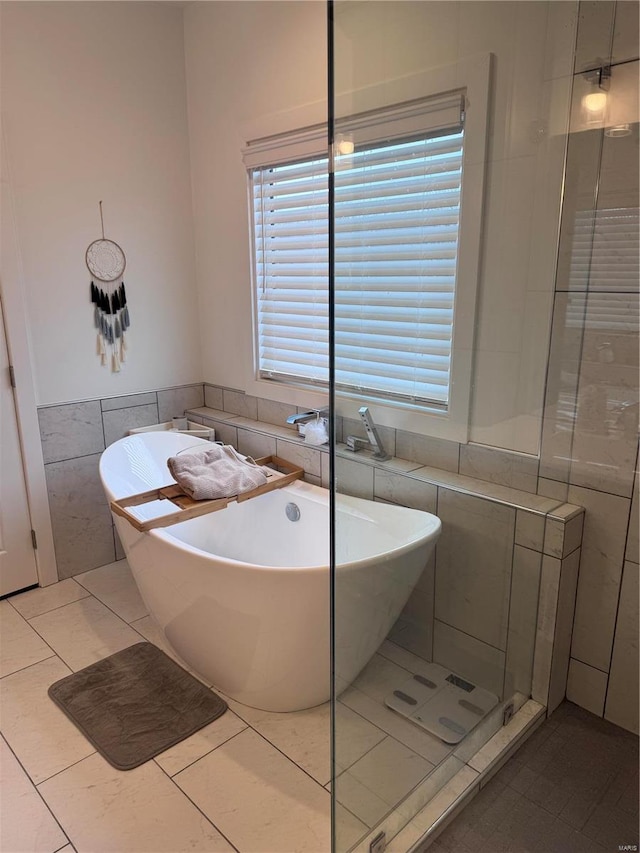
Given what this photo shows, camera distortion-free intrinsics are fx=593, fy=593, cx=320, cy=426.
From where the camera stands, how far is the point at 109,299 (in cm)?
307

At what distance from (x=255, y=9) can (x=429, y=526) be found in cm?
246

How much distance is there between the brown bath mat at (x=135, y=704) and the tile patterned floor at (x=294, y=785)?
45mm

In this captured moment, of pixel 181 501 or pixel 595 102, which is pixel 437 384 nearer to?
pixel 595 102

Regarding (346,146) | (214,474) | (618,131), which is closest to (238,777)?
(214,474)

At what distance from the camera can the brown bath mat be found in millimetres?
2018

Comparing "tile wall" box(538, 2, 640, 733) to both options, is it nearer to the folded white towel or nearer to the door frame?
the folded white towel

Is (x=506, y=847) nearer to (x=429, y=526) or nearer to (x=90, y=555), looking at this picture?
(x=429, y=526)

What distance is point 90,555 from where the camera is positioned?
127 inches

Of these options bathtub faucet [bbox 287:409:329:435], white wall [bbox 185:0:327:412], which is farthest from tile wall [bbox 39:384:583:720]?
white wall [bbox 185:0:327:412]

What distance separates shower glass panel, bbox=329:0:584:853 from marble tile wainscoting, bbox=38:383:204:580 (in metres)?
1.77

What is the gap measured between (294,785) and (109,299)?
2.39 meters

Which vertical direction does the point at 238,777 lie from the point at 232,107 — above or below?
below

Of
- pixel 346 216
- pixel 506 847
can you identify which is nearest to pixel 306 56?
pixel 346 216

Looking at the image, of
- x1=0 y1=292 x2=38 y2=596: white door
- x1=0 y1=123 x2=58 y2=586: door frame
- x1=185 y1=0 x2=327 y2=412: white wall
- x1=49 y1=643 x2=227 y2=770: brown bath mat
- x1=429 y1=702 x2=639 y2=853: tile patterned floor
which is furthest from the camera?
x1=0 y1=292 x2=38 y2=596: white door
